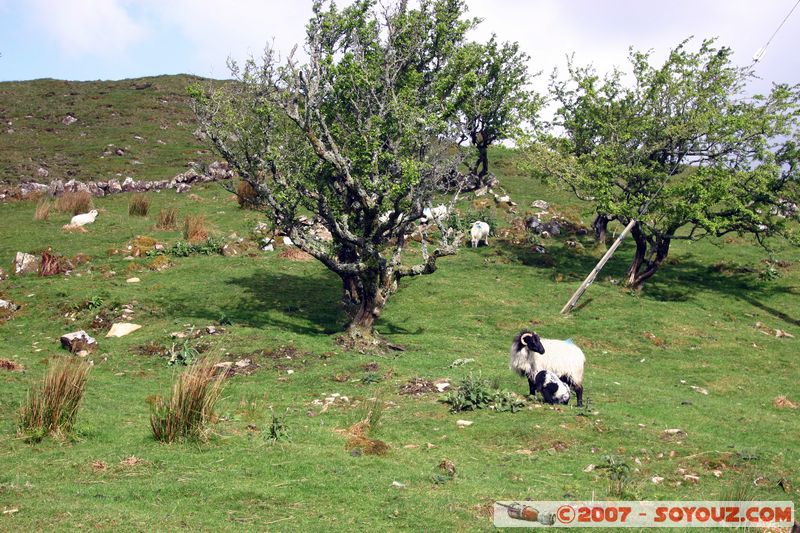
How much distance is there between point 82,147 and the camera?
51.8 m

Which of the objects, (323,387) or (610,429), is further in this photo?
(323,387)

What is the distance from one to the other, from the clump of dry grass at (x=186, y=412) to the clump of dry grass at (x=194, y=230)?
1983cm

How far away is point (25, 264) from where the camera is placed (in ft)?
85.5

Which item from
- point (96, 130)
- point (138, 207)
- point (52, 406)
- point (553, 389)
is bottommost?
point (52, 406)

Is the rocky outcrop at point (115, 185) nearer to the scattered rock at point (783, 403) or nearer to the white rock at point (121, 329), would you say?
the white rock at point (121, 329)

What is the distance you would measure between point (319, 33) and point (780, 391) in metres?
15.8

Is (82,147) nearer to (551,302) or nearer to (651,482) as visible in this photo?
(551,302)

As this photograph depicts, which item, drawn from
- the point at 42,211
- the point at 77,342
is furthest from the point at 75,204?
the point at 77,342

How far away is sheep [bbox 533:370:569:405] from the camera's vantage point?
49.7 feet

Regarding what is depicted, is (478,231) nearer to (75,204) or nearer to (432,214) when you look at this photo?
(432,214)

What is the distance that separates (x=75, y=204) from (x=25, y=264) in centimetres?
991

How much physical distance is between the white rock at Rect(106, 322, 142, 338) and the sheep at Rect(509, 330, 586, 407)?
1169 cm

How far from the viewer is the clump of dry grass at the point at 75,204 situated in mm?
34969

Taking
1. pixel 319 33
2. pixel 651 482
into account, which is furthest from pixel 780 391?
pixel 319 33
